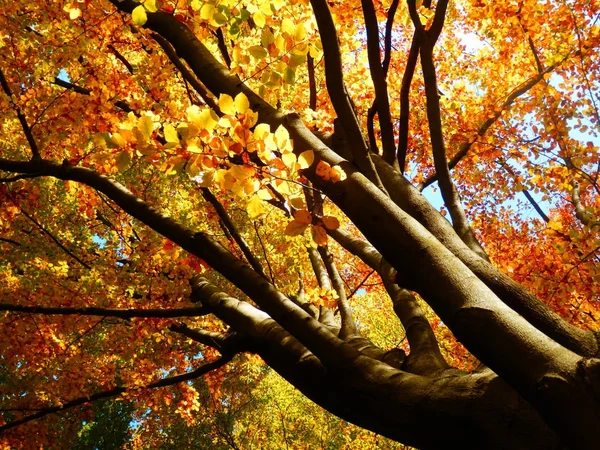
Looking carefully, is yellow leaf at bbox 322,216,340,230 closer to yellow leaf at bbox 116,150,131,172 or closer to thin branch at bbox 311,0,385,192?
thin branch at bbox 311,0,385,192

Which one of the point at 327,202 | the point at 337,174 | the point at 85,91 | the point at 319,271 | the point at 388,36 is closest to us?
the point at 337,174

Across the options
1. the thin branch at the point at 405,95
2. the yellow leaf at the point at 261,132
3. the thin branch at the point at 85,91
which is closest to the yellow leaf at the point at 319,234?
the yellow leaf at the point at 261,132

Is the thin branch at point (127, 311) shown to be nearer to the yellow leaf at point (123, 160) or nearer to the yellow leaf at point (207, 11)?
the yellow leaf at point (123, 160)

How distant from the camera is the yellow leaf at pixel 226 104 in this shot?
1.81m

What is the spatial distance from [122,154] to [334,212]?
5595 mm

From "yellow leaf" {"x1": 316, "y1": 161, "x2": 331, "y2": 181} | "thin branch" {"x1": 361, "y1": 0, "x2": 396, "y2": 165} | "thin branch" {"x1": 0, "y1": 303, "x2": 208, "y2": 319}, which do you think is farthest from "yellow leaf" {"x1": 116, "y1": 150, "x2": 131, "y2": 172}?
"thin branch" {"x1": 361, "y1": 0, "x2": 396, "y2": 165}

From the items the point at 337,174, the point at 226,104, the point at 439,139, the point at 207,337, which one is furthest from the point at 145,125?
the point at 207,337

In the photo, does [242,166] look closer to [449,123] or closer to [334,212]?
[334,212]

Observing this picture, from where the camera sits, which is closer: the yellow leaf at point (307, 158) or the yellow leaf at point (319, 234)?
the yellow leaf at point (307, 158)

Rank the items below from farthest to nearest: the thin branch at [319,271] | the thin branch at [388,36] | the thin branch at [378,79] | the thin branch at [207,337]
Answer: the thin branch at [319,271] < the thin branch at [207,337] < the thin branch at [388,36] < the thin branch at [378,79]

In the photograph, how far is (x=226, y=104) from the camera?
6.02 feet

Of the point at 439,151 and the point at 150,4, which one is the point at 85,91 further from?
the point at 439,151

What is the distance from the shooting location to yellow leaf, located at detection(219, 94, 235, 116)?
5.94 feet

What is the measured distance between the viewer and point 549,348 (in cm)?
140
